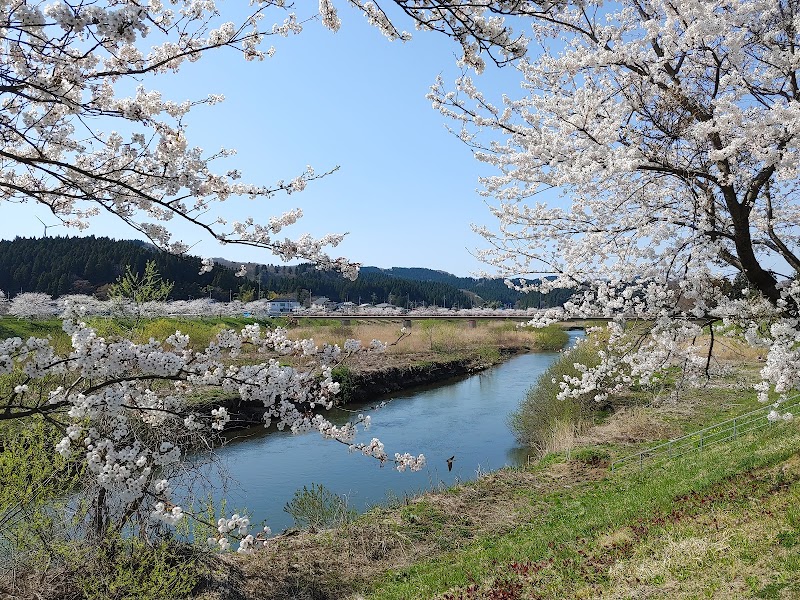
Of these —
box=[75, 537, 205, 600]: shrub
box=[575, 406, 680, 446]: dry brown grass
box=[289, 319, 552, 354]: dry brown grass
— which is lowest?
box=[575, 406, 680, 446]: dry brown grass

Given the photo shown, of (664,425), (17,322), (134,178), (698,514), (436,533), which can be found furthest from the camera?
(17,322)

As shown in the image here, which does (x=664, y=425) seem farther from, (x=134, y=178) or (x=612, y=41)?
(x=134, y=178)

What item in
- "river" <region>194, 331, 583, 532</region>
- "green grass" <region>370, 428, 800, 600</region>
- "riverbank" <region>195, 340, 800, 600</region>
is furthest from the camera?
"river" <region>194, 331, 583, 532</region>

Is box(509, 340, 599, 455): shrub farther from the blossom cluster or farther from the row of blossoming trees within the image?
the blossom cluster

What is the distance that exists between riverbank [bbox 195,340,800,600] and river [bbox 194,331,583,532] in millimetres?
1632

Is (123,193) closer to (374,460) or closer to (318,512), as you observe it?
(318,512)

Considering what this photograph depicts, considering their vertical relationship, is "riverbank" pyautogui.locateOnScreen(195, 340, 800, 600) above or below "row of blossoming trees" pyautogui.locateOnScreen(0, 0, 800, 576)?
below

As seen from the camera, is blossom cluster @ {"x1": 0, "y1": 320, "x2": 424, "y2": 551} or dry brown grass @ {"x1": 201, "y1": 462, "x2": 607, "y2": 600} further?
dry brown grass @ {"x1": 201, "y1": 462, "x2": 607, "y2": 600}

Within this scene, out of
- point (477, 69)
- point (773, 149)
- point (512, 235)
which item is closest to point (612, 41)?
point (773, 149)

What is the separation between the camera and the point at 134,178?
11.7ft

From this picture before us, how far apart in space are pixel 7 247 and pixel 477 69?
82.6 meters

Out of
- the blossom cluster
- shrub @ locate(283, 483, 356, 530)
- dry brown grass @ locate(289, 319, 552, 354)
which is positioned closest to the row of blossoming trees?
the blossom cluster

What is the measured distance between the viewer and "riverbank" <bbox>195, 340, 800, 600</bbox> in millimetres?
5840

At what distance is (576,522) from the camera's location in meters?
8.78
